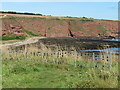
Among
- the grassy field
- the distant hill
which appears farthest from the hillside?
the grassy field

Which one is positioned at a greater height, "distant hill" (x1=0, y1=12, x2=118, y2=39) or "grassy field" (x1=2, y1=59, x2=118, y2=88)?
"distant hill" (x1=0, y1=12, x2=118, y2=39)

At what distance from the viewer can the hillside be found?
88250 millimetres

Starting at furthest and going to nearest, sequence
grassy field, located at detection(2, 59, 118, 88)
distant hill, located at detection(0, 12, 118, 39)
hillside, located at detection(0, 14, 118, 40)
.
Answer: distant hill, located at detection(0, 12, 118, 39)
hillside, located at detection(0, 14, 118, 40)
grassy field, located at detection(2, 59, 118, 88)

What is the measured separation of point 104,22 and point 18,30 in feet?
177

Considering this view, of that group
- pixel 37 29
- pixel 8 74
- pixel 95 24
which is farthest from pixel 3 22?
pixel 8 74

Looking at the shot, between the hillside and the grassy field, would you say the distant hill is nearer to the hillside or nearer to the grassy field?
the hillside

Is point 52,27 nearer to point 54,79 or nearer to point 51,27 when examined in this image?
point 51,27

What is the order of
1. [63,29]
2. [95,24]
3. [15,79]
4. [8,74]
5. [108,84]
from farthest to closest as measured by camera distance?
[95,24] → [63,29] → [8,74] → [15,79] → [108,84]

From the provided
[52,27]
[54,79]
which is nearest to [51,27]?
[52,27]

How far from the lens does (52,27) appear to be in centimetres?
10394

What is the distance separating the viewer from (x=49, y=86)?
31.5 ft

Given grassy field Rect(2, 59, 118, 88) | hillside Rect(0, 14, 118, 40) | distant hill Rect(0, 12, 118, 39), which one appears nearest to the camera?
grassy field Rect(2, 59, 118, 88)

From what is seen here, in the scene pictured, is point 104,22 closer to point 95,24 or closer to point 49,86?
point 95,24

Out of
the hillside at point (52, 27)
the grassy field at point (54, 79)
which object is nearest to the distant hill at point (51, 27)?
the hillside at point (52, 27)
